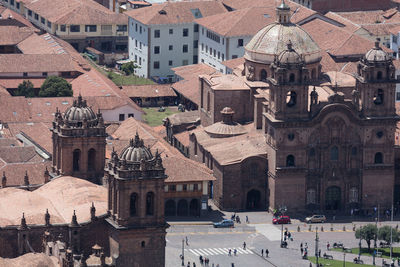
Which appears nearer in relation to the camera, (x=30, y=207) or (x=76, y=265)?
(x=76, y=265)

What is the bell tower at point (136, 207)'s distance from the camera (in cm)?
18088

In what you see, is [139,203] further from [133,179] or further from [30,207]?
[30,207]

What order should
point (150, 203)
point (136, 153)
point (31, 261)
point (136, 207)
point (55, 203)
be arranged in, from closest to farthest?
point (31, 261) → point (136, 207) → point (136, 153) → point (150, 203) → point (55, 203)

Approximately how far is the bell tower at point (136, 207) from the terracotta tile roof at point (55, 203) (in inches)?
224

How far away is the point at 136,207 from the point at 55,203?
622 inches

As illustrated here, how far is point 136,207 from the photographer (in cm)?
18175

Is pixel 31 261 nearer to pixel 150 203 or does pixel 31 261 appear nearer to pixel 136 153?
pixel 150 203

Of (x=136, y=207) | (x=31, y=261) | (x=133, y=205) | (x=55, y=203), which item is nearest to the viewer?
(x=31, y=261)

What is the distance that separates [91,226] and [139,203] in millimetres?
7417

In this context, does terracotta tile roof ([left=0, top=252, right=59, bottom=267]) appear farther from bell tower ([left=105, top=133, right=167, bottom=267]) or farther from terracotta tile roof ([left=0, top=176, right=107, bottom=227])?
terracotta tile roof ([left=0, top=176, right=107, bottom=227])

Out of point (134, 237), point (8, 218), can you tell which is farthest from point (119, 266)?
point (8, 218)

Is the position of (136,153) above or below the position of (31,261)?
above

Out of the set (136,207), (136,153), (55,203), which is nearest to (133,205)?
(136,207)

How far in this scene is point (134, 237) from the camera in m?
182
